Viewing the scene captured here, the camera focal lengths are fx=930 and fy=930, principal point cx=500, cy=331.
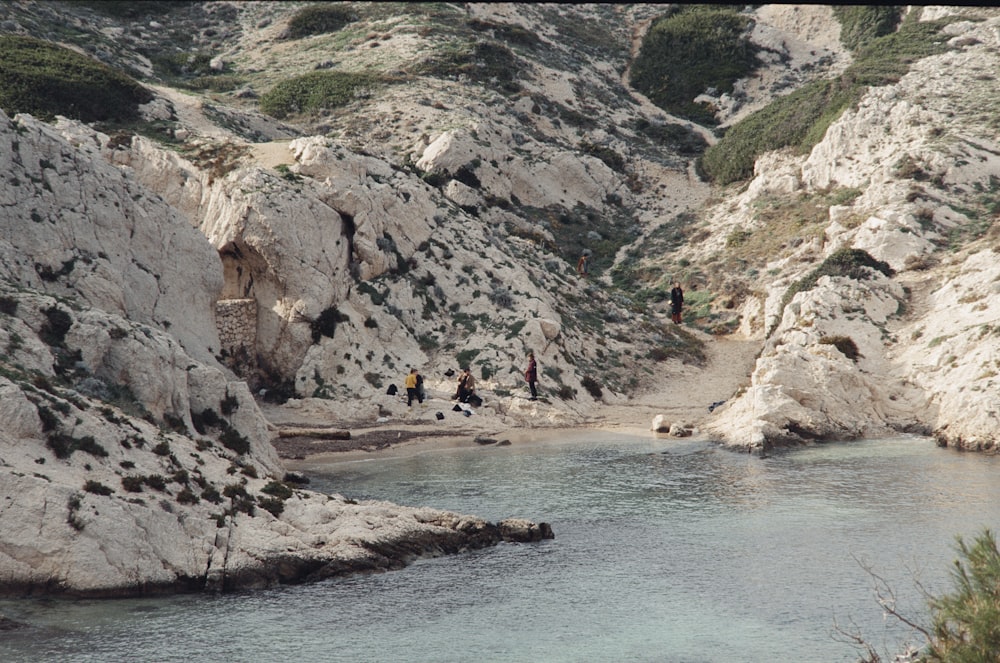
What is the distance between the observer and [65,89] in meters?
46.1

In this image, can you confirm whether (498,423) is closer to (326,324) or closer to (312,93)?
(326,324)

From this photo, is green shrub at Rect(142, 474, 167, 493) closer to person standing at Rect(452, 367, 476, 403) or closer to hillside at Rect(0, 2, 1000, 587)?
hillside at Rect(0, 2, 1000, 587)

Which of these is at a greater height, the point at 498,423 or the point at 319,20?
the point at 319,20

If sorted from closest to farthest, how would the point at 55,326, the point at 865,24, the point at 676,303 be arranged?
the point at 55,326, the point at 676,303, the point at 865,24

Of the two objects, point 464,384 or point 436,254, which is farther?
point 436,254

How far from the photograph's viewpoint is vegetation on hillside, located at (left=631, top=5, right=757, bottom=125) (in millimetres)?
86750

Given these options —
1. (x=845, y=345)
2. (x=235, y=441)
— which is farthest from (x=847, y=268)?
(x=235, y=441)

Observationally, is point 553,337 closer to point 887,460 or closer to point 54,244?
point 887,460

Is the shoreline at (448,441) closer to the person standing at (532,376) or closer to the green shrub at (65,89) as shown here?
the person standing at (532,376)

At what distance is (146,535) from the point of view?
18.8m

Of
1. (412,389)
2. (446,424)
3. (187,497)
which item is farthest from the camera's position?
(412,389)

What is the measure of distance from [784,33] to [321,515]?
8403 centimetres

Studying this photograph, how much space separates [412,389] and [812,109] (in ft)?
137

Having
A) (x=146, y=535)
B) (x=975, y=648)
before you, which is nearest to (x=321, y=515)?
(x=146, y=535)
